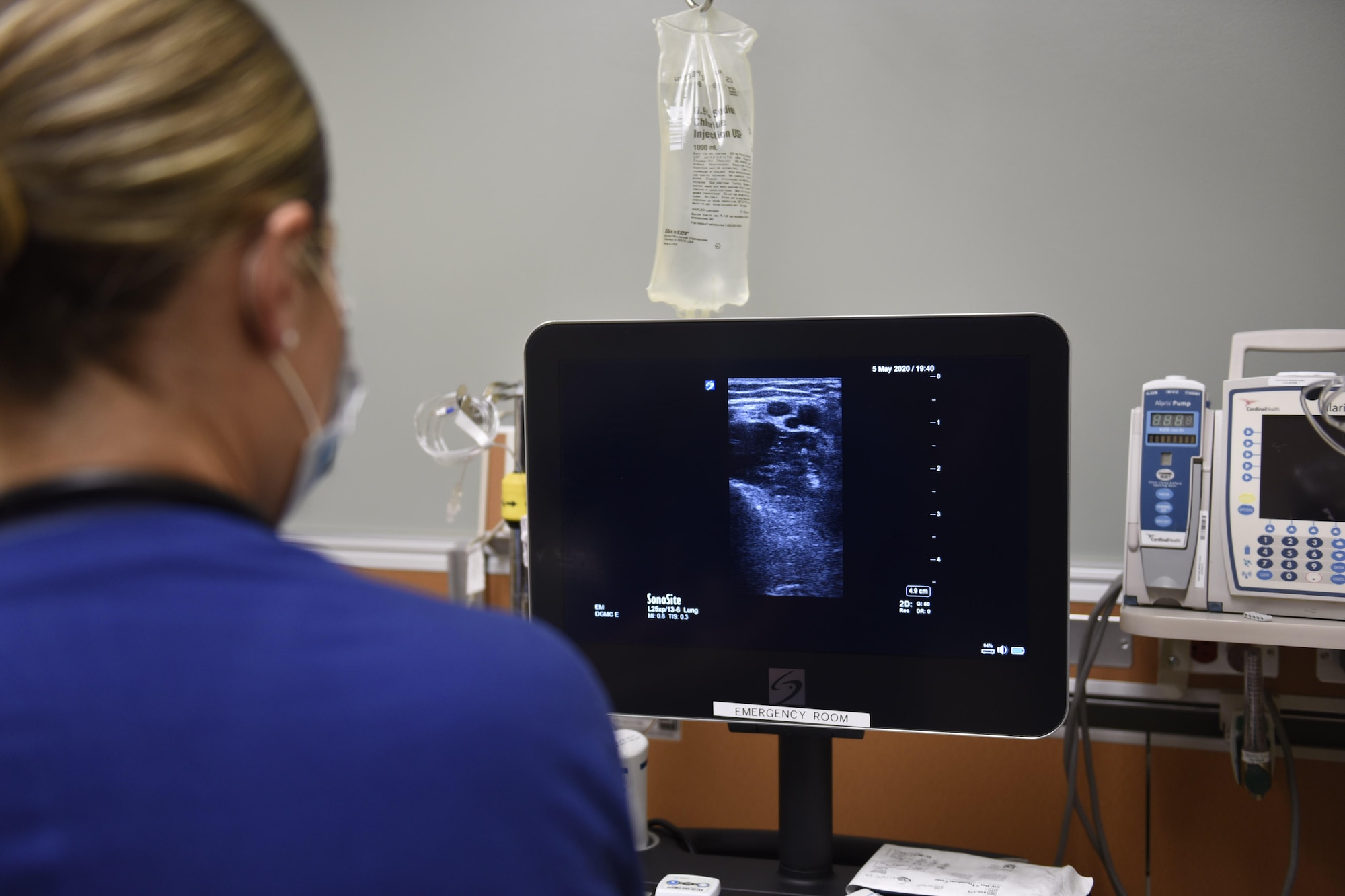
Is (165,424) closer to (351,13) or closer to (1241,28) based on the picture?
(1241,28)

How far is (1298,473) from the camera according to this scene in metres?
1.21

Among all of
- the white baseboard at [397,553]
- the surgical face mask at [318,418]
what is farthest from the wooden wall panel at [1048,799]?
the surgical face mask at [318,418]

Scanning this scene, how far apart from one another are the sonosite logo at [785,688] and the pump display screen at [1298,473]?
58 centimetres

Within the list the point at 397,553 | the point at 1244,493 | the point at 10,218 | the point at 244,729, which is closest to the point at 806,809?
the point at 1244,493

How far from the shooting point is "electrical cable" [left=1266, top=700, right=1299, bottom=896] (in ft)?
4.21

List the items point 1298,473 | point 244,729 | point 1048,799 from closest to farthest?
point 244,729
point 1298,473
point 1048,799

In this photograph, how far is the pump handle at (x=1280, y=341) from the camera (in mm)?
1295

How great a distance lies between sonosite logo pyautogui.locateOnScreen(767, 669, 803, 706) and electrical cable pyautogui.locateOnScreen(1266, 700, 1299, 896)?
2.09 ft

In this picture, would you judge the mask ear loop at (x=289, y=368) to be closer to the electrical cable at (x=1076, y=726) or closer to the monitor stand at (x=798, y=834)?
the monitor stand at (x=798, y=834)

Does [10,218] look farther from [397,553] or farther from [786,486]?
[397,553]

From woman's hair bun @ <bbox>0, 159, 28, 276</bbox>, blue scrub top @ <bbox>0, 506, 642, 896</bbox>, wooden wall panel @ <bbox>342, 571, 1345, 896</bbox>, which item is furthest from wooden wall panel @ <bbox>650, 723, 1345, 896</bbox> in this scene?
woman's hair bun @ <bbox>0, 159, 28, 276</bbox>

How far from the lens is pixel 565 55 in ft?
6.45

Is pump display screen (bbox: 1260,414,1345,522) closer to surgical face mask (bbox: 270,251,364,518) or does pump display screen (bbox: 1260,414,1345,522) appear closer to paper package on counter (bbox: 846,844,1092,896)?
paper package on counter (bbox: 846,844,1092,896)

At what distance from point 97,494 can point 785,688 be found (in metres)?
0.83
